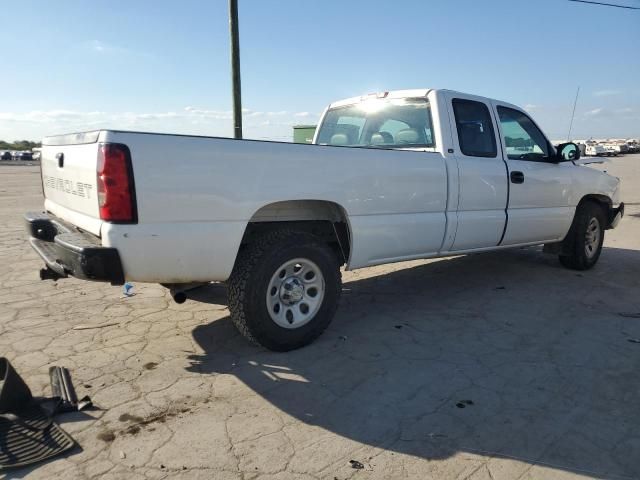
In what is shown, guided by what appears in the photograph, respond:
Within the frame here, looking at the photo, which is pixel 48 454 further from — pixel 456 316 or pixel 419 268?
pixel 419 268

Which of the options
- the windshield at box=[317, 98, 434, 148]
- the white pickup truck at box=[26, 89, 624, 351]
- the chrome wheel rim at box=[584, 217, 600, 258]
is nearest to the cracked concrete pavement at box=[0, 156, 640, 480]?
the white pickup truck at box=[26, 89, 624, 351]

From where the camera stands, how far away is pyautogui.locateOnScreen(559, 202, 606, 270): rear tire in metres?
6.23

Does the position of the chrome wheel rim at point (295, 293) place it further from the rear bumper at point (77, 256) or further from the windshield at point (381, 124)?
the windshield at point (381, 124)

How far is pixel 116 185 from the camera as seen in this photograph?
9.30 feet

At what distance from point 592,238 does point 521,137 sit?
1.98 metres

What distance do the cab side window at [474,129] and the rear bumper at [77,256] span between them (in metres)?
3.34

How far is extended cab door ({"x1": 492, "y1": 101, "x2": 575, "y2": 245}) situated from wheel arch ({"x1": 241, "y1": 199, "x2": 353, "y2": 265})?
209 cm

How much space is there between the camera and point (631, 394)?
3.13 meters

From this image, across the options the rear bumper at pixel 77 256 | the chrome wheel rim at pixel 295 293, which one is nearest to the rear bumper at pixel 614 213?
the chrome wheel rim at pixel 295 293

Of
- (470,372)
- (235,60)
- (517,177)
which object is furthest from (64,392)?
(235,60)

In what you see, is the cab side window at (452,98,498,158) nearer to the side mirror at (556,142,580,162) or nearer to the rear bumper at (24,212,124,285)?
the side mirror at (556,142,580,162)

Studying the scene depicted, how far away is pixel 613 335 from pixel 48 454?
4.20 m

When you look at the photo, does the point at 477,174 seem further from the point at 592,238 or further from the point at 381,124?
the point at 592,238

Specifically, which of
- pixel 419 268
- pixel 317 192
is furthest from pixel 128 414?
pixel 419 268
